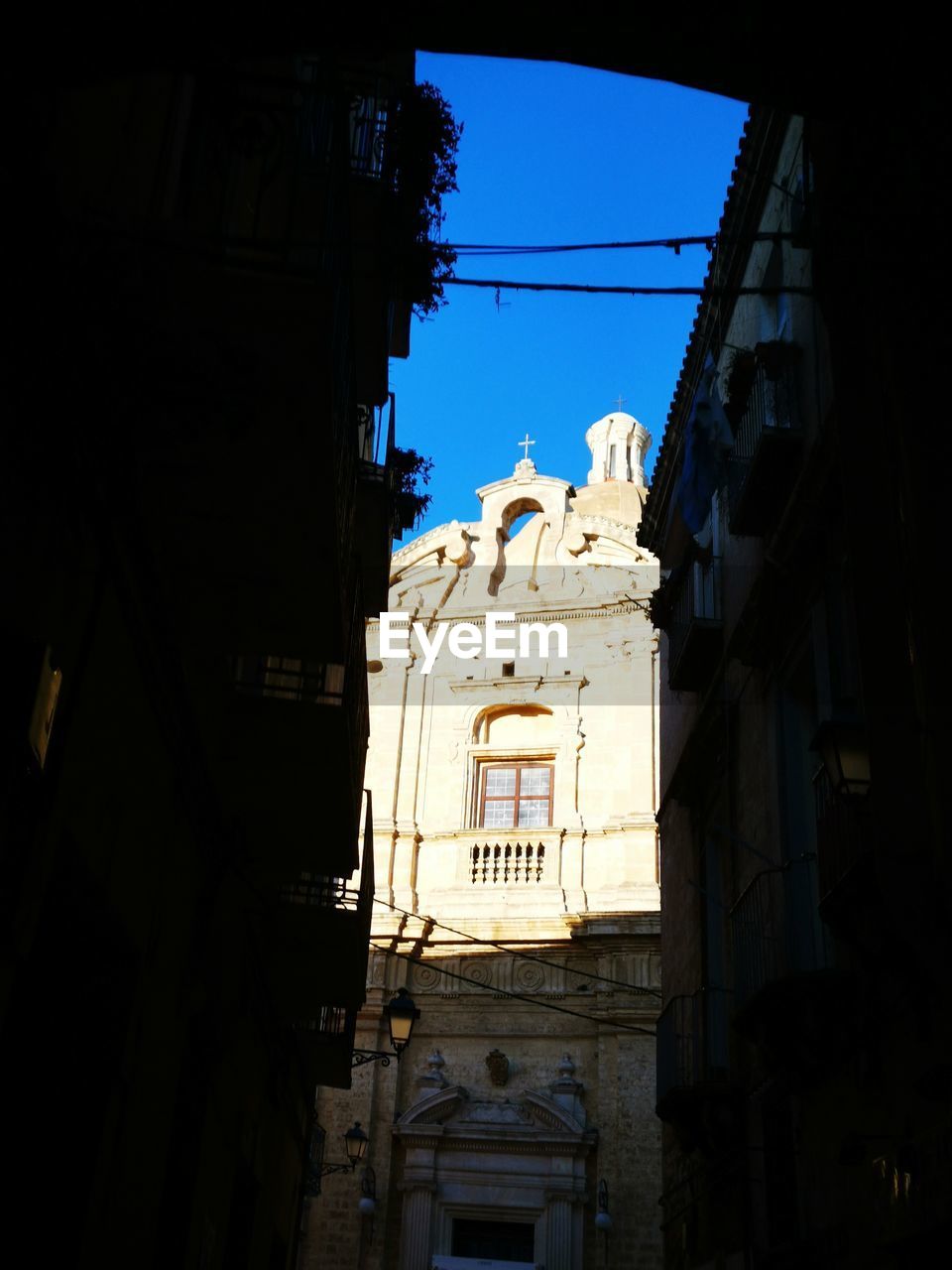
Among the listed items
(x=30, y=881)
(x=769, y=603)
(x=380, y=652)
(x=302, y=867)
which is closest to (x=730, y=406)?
(x=769, y=603)

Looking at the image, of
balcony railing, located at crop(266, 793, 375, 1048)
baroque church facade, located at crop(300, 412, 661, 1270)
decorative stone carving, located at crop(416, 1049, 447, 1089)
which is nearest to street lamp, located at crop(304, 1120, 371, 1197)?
baroque church facade, located at crop(300, 412, 661, 1270)

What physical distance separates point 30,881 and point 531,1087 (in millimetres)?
16326

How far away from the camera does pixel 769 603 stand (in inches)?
376

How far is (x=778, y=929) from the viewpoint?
8.60m

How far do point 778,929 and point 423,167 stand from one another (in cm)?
541

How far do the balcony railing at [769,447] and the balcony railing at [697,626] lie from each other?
1686 mm

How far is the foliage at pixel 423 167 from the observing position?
8.12 metres

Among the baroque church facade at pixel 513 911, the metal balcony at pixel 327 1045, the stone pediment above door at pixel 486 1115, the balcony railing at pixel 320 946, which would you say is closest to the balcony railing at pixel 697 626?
the balcony railing at pixel 320 946

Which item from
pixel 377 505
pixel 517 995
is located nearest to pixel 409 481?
pixel 377 505

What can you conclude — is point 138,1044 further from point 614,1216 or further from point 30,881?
point 614,1216

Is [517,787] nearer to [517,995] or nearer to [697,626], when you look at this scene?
[517,995]

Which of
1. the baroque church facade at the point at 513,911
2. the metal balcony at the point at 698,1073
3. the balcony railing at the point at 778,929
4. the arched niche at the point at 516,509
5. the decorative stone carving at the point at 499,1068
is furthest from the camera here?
the arched niche at the point at 516,509

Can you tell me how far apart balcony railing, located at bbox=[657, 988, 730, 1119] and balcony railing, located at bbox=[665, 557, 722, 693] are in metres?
2.87

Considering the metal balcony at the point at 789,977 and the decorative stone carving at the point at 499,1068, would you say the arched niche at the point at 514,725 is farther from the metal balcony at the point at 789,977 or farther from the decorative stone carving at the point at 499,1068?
the metal balcony at the point at 789,977
